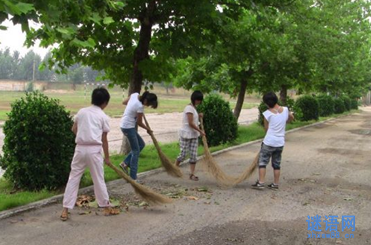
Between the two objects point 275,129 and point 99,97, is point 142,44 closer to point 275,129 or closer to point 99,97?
point 275,129

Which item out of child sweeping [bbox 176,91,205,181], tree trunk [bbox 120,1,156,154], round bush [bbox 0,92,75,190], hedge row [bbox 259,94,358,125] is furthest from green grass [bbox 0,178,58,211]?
hedge row [bbox 259,94,358,125]

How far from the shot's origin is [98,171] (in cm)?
500

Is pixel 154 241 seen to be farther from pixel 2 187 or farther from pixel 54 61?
pixel 54 61

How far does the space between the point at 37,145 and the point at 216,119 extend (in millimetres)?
6683

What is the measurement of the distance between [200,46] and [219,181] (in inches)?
121

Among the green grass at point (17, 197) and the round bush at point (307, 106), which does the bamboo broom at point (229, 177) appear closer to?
the green grass at point (17, 197)

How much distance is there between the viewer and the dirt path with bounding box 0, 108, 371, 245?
440cm

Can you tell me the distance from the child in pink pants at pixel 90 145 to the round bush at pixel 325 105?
2651 centimetres

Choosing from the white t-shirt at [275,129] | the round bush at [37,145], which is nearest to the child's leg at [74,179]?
the round bush at [37,145]

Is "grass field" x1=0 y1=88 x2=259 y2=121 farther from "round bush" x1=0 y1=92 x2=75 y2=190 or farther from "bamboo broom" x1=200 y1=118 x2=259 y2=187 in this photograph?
"bamboo broom" x1=200 y1=118 x2=259 y2=187

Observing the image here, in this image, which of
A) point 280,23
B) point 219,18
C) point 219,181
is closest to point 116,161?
point 219,181

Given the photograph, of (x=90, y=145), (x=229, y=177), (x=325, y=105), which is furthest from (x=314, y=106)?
(x=90, y=145)

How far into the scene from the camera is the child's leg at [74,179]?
4.91 meters

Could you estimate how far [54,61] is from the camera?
9.55 meters
